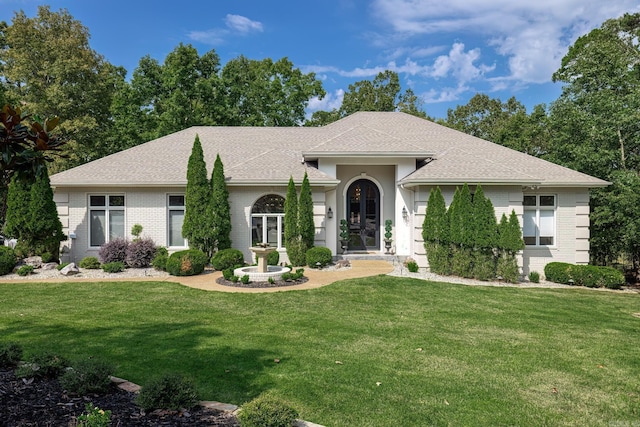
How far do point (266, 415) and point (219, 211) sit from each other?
11673 millimetres

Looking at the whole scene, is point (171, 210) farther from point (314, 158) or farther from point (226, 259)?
point (314, 158)

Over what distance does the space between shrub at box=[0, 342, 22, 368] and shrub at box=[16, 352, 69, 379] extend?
0.38 metres

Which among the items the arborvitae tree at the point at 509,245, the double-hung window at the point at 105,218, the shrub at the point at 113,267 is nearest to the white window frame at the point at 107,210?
the double-hung window at the point at 105,218

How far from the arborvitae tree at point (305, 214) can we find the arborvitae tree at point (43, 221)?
29.4 feet

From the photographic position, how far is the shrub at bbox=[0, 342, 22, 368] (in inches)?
176

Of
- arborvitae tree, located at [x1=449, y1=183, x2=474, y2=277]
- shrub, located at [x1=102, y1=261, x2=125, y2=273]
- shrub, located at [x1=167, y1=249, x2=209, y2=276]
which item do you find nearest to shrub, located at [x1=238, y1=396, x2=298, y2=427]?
shrub, located at [x1=167, y1=249, x2=209, y2=276]

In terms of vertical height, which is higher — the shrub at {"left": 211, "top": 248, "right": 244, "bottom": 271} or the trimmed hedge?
the shrub at {"left": 211, "top": 248, "right": 244, "bottom": 271}

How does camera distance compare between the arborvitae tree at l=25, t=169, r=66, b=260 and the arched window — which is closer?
the arborvitae tree at l=25, t=169, r=66, b=260

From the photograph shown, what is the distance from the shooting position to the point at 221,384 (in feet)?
14.8

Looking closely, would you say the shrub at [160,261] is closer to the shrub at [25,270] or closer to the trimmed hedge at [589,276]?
the shrub at [25,270]

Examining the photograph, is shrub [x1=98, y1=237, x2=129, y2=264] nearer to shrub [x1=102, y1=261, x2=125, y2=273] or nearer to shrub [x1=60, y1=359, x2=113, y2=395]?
shrub [x1=102, y1=261, x2=125, y2=273]

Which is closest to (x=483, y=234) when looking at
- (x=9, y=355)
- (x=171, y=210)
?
(x=171, y=210)

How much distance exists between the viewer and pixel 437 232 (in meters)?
13.1

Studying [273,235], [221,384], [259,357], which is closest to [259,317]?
[259,357]
